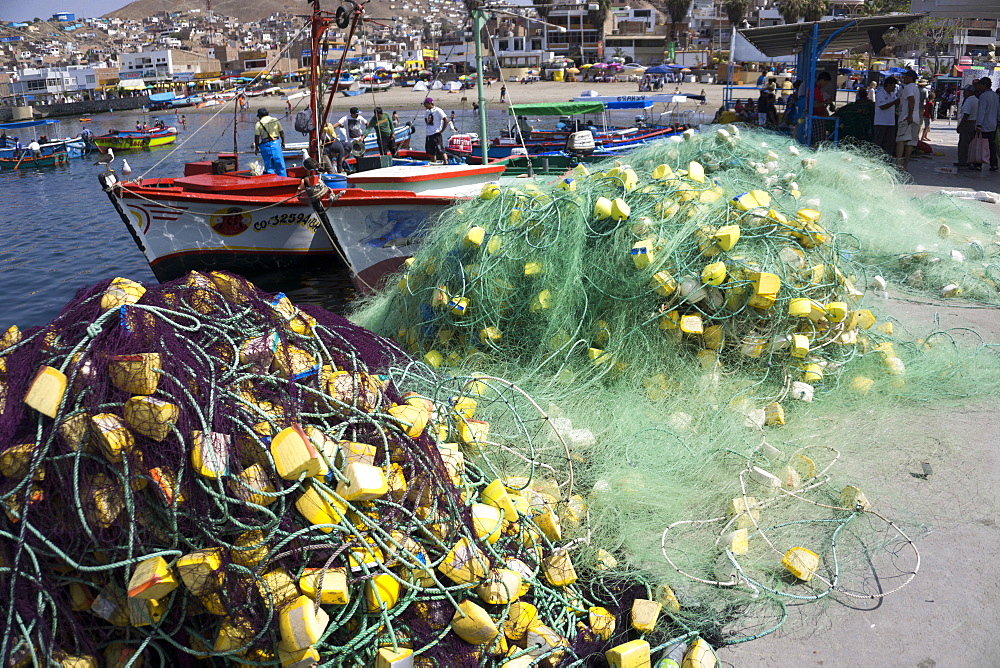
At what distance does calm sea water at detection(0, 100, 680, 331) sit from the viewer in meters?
11.9

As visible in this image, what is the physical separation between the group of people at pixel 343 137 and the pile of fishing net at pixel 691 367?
726 cm

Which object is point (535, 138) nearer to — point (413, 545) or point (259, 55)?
point (413, 545)

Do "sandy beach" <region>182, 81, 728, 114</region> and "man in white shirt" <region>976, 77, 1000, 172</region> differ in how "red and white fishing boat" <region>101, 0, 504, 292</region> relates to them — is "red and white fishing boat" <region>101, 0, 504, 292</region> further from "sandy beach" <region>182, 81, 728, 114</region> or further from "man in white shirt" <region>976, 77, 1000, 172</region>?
"sandy beach" <region>182, 81, 728, 114</region>

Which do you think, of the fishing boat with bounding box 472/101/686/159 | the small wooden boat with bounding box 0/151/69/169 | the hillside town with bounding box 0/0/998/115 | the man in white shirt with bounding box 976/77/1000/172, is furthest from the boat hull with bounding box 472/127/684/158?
the hillside town with bounding box 0/0/998/115

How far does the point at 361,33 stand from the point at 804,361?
31.2 ft

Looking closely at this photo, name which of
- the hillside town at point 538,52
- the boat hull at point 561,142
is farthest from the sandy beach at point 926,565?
the hillside town at point 538,52

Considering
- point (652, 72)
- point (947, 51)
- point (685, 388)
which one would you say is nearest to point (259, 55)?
point (652, 72)

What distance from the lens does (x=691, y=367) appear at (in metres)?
4.61

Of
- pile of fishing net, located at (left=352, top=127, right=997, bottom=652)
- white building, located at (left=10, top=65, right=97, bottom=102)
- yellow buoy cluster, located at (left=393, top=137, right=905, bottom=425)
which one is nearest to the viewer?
pile of fishing net, located at (left=352, top=127, right=997, bottom=652)

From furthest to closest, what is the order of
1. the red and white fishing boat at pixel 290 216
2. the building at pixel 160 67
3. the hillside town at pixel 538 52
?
the building at pixel 160 67 → the hillside town at pixel 538 52 → the red and white fishing boat at pixel 290 216

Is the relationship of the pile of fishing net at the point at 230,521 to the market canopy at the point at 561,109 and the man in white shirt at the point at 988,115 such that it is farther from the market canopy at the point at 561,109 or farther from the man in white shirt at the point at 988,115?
the market canopy at the point at 561,109

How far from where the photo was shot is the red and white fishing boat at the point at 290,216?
10.7m

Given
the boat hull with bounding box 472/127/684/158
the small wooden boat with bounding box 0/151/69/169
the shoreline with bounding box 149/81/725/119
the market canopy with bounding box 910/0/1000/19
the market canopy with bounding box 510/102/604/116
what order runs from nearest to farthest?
the market canopy with bounding box 910/0/1000/19, the boat hull with bounding box 472/127/684/158, the market canopy with bounding box 510/102/604/116, the small wooden boat with bounding box 0/151/69/169, the shoreline with bounding box 149/81/725/119

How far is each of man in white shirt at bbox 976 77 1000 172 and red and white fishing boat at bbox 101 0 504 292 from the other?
7848mm
